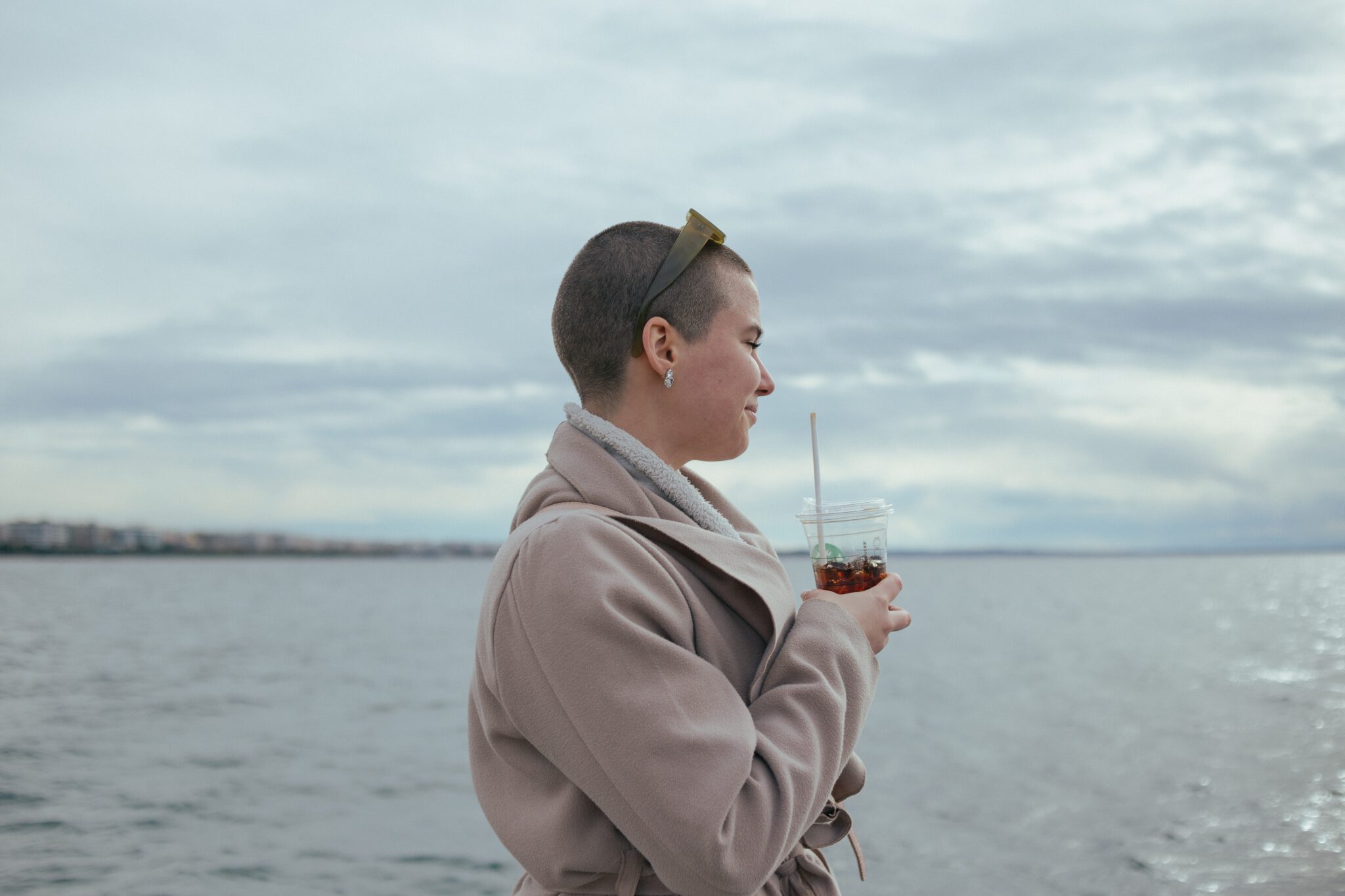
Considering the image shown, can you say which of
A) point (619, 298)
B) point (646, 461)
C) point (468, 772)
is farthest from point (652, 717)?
point (468, 772)

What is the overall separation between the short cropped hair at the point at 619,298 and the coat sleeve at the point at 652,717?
39 centimetres

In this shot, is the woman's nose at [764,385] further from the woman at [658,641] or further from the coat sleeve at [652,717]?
Result: the coat sleeve at [652,717]

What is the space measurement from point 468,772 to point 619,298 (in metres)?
14.8

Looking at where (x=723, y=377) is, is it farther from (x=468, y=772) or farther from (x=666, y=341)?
(x=468, y=772)

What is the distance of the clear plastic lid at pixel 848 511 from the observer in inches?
91.2

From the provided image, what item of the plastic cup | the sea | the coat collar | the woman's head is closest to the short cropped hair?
the woman's head

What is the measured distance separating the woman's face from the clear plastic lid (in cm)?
29

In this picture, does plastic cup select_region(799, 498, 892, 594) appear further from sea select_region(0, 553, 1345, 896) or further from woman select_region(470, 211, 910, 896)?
sea select_region(0, 553, 1345, 896)

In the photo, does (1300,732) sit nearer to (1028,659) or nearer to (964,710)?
(964,710)

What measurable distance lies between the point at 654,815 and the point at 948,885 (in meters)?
9.89

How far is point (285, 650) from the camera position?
33062mm

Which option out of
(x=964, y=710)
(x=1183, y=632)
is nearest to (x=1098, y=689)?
(x=964, y=710)

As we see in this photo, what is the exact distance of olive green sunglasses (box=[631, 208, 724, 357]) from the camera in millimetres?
2045

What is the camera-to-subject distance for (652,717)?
1690 mm
